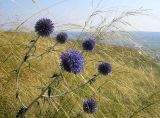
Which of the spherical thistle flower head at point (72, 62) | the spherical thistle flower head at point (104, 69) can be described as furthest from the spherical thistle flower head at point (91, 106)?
the spherical thistle flower head at point (72, 62)

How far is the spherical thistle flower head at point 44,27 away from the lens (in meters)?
A: 2.76

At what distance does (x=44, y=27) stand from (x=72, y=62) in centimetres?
63

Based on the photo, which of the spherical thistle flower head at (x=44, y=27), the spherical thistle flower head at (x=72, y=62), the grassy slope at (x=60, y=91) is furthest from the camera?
the grassy slope at (x=60, y=91)

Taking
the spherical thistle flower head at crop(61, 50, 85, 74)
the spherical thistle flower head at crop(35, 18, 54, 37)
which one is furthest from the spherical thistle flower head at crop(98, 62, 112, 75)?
the spherical thistle flower head at crop(61, 50, 85, 74)

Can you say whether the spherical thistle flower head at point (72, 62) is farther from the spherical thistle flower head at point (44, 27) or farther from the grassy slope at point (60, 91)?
the spherical thistle flower head at point (44, 27)

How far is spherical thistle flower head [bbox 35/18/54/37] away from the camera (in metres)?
2.76

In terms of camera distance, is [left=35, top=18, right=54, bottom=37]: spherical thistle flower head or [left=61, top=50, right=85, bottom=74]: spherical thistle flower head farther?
[left=35, top=18, right=54, bottom=37]: spherical thistle flower head

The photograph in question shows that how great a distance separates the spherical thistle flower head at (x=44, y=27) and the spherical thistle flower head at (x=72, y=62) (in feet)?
1.66

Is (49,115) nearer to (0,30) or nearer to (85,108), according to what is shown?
(85,108)

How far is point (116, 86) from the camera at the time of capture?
13.1 ft

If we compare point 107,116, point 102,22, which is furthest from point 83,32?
point 107,116

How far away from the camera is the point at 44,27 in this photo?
2781mm

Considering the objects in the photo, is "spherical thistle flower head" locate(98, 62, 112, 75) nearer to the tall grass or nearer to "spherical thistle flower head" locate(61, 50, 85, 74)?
the tall grass

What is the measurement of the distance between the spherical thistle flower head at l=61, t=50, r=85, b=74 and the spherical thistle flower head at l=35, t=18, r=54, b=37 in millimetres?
507
